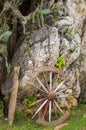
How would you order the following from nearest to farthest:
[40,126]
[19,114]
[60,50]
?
Result: [40,126] → [19,114] → [60,50]

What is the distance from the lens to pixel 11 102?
36.8 feet

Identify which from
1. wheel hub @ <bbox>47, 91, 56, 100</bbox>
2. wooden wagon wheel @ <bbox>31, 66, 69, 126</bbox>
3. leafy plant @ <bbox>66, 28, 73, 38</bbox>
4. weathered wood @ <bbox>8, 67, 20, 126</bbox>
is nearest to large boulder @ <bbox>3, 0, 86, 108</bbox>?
leafy plant @ <bbox>66, 28, 73, 38</bbox>

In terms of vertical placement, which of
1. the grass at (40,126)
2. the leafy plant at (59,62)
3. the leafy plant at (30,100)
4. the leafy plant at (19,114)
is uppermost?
the leafy plant at (59,62)

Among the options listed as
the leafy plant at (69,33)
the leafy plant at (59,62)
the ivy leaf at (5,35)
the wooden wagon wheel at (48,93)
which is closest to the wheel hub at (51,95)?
the wooden wagon wheel at (48,93)

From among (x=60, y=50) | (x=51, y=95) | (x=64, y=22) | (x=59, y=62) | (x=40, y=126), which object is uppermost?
(x=64, y=22)

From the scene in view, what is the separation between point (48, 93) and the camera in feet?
36.7

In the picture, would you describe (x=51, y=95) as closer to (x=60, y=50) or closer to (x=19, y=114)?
(x=19, y=114)

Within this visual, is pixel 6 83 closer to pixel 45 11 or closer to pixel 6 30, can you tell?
pixel 6 30

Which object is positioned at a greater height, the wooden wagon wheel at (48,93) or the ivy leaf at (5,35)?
the ivy leaf at (5,35)

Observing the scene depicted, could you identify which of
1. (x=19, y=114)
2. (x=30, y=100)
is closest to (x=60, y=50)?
(x=30, y=100)

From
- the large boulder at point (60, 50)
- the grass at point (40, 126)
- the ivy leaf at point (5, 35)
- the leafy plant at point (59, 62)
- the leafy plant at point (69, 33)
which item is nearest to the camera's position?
the grass at point (40, 126)

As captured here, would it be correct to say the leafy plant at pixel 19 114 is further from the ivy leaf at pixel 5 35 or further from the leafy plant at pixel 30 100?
the ivy leaf at pixel 5 35

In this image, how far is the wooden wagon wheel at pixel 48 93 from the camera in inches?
438

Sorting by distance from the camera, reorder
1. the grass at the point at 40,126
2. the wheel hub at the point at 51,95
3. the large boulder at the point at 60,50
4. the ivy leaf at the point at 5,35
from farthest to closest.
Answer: the large boulder at the point at 60,50, the ivy leaf at the point at 5,35, the wheel hub at the point at 51,95, the grass at the point at 40,126
